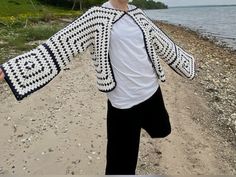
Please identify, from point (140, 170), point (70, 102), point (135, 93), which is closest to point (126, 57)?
point (135, 93)

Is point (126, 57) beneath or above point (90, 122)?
above

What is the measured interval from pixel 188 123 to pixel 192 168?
7.89 ft

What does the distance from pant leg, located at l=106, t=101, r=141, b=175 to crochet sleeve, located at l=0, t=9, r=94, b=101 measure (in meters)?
0.55

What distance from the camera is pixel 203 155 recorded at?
7.03 metres

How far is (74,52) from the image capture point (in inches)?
145

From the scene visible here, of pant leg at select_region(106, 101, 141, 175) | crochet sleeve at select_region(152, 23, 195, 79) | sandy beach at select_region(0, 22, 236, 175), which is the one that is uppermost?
crochet sleeve at select_region(152, 23, 195, 79)

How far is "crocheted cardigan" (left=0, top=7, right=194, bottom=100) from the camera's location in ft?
11.7

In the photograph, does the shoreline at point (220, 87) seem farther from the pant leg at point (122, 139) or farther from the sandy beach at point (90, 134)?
the pant leg at point (122, 139)

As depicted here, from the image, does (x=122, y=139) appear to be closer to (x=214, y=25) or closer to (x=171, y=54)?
(x=171, y=54)

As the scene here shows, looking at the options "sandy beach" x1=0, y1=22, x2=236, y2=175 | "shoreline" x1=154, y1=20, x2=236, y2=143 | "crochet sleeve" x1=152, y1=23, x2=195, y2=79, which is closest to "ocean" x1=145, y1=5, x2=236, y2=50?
"shoreline" x1=154, y1=20, x2=236, y2=143

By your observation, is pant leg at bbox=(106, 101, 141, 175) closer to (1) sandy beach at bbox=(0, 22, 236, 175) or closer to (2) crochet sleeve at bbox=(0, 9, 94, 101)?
(2) crochet sleeve at bbox=(0, 9, 94, 101)

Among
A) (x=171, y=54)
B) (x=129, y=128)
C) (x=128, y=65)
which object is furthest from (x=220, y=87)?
(x=128, y=65)

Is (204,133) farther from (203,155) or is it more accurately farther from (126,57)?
(126,57)

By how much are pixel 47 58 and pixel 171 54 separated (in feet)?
3.75
